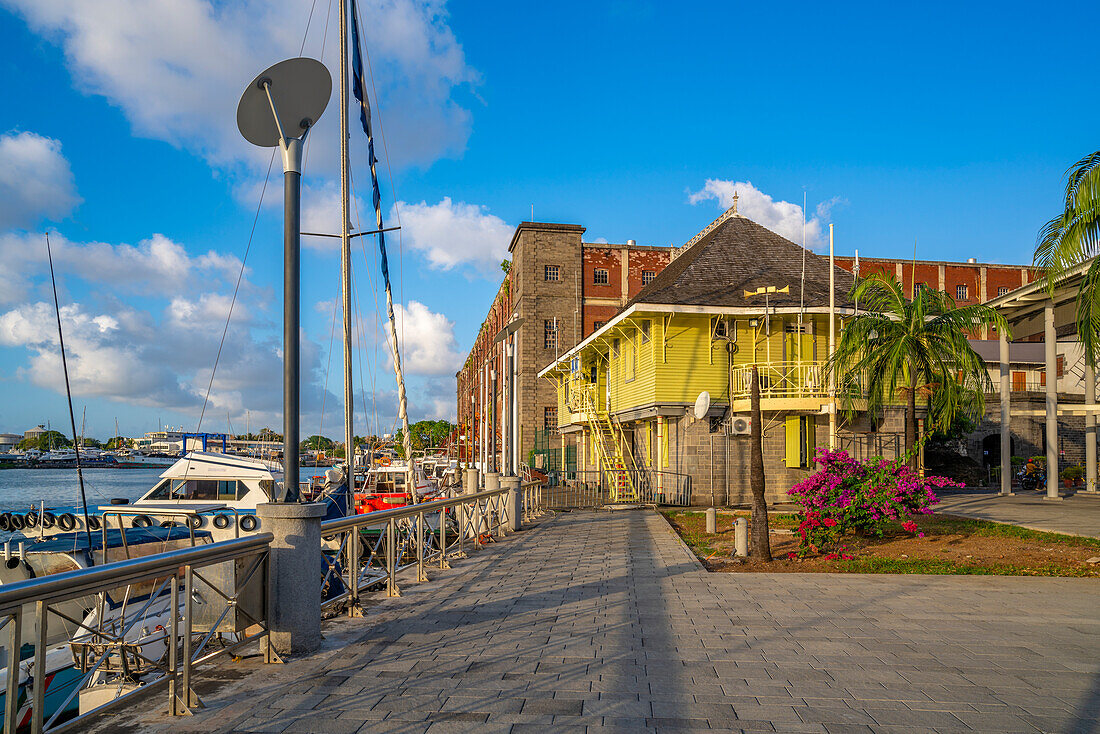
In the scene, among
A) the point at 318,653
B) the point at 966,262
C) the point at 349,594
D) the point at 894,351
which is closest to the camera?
the point at 318,653

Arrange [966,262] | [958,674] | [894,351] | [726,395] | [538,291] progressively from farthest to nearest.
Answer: [966,262] → [538,291] → [726,395] → [894,351] → [958,674]

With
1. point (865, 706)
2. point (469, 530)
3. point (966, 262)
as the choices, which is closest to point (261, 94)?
point (865, 706)

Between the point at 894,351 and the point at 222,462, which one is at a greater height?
the point at 894,351

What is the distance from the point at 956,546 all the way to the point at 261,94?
1357cm

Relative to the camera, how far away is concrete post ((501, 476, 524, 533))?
17.8m

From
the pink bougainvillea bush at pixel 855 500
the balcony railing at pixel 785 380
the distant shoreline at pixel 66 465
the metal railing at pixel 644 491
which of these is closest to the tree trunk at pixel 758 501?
the pink bougainvillea bush at pixel 855 500

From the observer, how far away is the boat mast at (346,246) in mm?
17750

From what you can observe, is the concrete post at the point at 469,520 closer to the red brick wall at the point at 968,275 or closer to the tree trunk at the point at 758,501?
the tree trunk at the point at 758,501

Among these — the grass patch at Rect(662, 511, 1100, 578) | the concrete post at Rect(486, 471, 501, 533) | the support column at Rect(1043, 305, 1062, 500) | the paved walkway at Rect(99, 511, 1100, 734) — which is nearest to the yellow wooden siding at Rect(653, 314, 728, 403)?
the grass patch at Rect(662, 511, 1100, 578)

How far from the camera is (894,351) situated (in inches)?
680

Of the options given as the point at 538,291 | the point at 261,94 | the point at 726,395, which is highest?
the point at 538,291

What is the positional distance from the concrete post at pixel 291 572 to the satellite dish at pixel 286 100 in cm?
347

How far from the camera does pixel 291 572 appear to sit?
6383 millimetres

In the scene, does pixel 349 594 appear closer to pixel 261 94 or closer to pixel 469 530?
pixel 261 94
